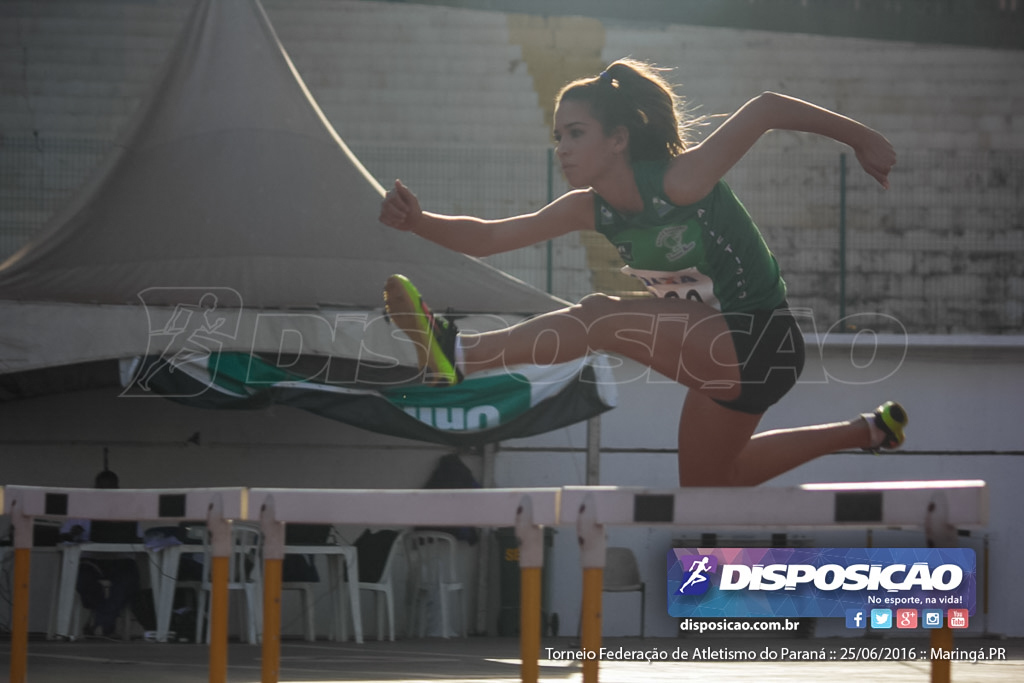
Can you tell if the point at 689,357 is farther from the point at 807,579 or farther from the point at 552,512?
the point at 807,579

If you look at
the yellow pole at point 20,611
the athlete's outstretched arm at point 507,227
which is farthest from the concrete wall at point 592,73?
the yellow pole at point 20,611

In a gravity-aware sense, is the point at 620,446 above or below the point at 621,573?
above

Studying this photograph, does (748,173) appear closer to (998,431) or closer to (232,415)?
(998,431)

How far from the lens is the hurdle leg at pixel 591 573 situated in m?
3.41

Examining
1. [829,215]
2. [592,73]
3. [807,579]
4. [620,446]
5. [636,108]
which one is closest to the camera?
[636,108]

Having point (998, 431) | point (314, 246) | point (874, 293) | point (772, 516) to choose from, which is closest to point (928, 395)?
point (998, 431)

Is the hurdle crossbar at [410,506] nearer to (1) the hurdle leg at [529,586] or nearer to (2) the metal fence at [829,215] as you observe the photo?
(1) the hurdle leg at [529,586]

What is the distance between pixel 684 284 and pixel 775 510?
3.31 ft

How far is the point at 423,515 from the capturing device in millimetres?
3639

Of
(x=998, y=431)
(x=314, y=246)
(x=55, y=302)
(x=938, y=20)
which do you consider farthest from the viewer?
(x=938, y=20)

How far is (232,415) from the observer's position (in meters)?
9.70

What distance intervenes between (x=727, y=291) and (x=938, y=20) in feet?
41.0

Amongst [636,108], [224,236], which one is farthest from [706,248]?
[224,236]

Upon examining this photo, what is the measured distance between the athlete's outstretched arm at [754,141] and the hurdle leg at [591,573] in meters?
1.13
